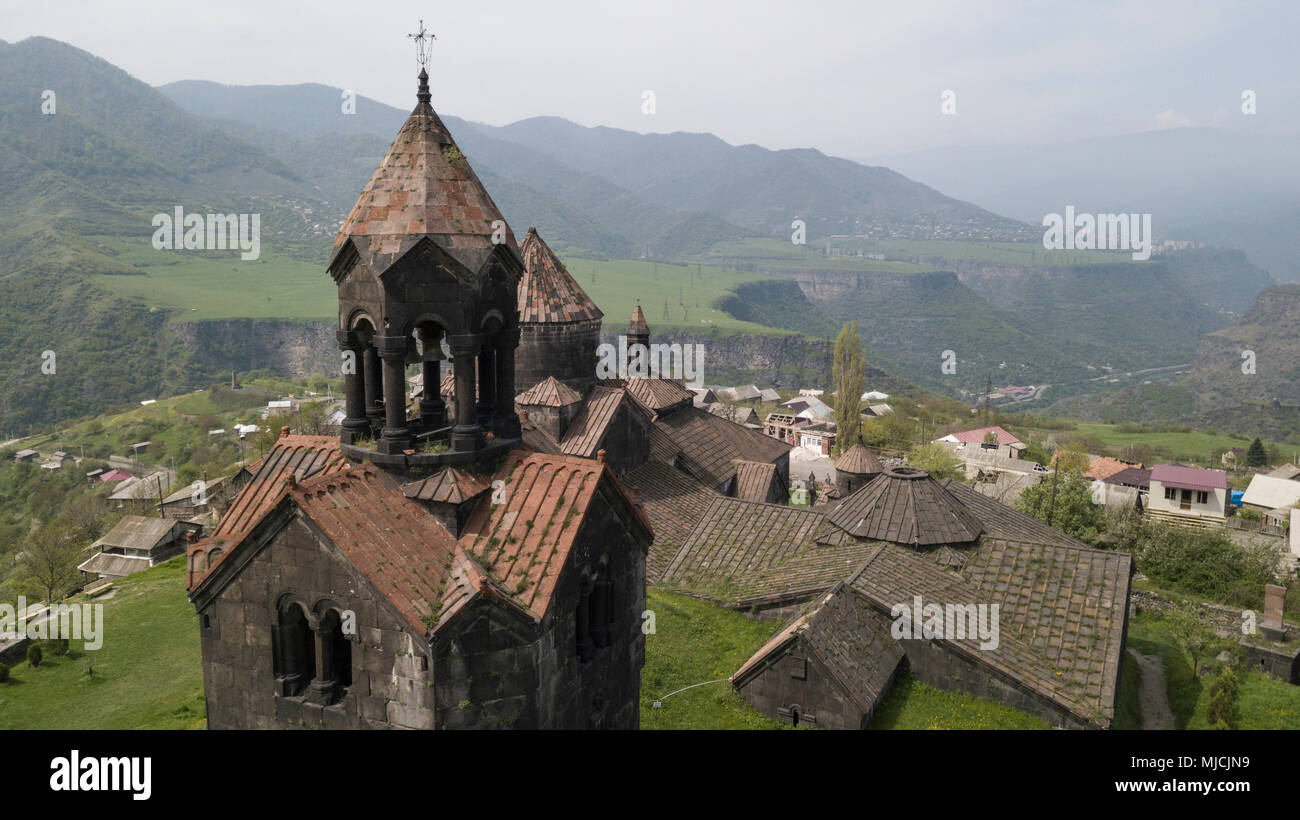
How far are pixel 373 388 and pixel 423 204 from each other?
96.8 inches

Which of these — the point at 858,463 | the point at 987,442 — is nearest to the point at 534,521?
the point at 858,463

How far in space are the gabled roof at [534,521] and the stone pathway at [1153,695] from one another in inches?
580

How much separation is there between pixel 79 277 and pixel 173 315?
12.9 m

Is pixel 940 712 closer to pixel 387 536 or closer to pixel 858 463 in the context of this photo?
pixel 387 536

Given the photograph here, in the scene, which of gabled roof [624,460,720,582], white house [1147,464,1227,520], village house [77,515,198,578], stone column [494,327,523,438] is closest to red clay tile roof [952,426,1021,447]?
white house [1147,464,1227,520]

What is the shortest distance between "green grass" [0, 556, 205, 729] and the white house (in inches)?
1698

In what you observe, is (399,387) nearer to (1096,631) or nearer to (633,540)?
(633,540)

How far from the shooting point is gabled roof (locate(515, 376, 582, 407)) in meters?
21.5

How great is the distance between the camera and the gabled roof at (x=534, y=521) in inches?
325

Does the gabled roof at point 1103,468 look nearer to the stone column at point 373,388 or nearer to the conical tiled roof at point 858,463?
the conical tiled roof at point 858,463

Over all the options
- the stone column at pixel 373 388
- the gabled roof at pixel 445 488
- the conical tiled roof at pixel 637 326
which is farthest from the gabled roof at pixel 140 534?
the gabled roof at pixel 445 488

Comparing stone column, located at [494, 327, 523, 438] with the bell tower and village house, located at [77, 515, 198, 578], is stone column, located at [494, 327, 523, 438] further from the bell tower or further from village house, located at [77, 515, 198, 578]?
village house, located at [77, 515, 198, 578]

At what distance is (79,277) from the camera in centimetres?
11419

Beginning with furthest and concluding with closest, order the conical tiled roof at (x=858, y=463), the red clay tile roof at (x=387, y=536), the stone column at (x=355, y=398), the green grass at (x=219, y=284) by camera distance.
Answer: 1. the green grass at (x=219, y=284)
2. the conical tiled roof at (x=858, y=463)
3. the stone column at (x=355, y=398)
4. the red clay tile roof at (x=387, y=536)
